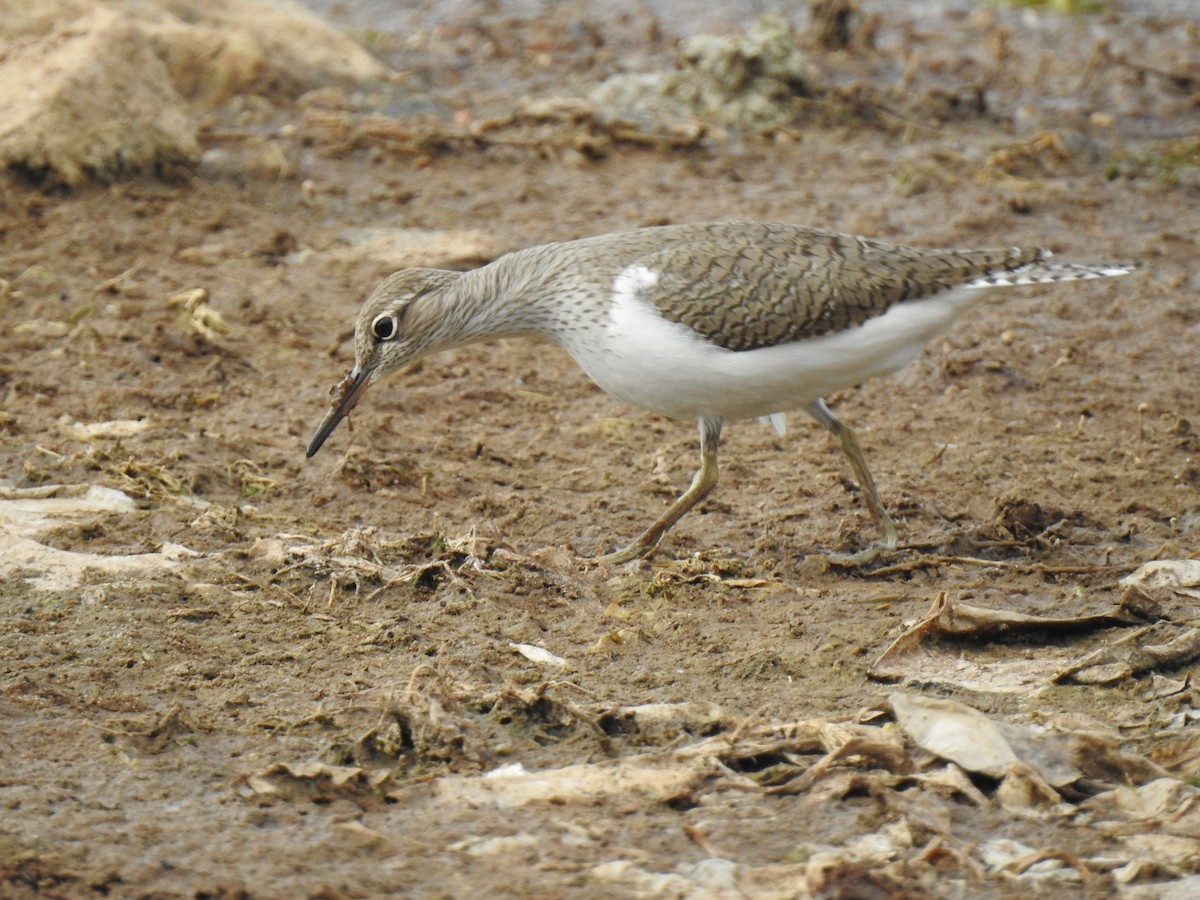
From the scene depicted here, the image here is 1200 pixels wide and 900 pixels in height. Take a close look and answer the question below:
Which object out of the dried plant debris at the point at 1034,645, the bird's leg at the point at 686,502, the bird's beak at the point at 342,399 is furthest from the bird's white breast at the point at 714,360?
the dried plant debris at the point at 1034,645

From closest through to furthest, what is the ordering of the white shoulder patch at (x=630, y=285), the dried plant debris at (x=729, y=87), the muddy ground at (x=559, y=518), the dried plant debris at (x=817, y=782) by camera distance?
1. the dried plant debris at (x=817, y=782)
2. the muddy ground at (x=559, y=518)
3. the white shoulder patch at (x=630, y=285)
4. the dried plant debris at (x=729, y=87)

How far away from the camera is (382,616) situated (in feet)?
18.6

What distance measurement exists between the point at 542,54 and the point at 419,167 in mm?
2630

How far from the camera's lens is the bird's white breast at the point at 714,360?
238 inches

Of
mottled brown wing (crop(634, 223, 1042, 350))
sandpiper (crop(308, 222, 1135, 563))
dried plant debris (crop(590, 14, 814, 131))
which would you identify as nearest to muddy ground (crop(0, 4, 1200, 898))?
dried plant debris (crop(590, 14, 814, 131))

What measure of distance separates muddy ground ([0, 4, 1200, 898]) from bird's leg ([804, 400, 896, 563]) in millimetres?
108

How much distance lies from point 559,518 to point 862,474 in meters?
1.35

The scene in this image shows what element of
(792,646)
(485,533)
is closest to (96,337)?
(485,533)

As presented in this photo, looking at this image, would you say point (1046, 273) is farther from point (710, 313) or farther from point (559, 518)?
point (559, 518)

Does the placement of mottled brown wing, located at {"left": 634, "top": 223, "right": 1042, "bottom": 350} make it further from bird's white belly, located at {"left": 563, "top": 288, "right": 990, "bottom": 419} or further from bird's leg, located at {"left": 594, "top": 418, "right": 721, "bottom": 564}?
bird's leg, located at {"left": 594, "top": 418, "right": 721, "bottom": 564}

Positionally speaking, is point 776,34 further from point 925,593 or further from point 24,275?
point 925,593

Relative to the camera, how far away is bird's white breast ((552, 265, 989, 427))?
6.04 metres

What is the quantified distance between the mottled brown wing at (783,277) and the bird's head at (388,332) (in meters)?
1.03

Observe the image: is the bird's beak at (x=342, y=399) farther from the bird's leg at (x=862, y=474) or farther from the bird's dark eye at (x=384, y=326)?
the bird's leg at (x=862, y=474)
